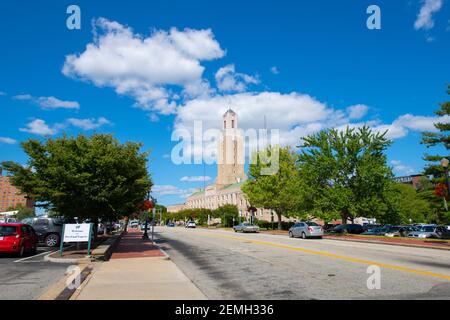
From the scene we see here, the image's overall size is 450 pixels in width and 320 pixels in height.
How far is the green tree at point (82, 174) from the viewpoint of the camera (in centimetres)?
1617

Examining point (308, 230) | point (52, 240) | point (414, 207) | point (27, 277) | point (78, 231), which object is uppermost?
point (414, 207)

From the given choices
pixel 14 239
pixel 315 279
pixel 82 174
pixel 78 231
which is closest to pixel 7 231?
pixel 14 239

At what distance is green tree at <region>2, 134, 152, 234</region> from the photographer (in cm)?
1617

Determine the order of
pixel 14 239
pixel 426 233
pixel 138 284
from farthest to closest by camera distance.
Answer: pixel 426 233
pixel 14 239
pixel 138 284

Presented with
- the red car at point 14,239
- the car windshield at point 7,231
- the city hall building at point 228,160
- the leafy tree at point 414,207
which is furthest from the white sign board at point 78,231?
the city hall building at point 228,160

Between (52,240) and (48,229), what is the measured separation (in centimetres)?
70

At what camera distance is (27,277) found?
1073 centimetres

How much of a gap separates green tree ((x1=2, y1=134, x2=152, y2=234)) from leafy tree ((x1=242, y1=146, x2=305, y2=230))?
32.1 m

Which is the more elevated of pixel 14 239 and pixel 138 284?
pixel 14 239

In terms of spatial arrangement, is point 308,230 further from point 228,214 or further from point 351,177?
point 228,214

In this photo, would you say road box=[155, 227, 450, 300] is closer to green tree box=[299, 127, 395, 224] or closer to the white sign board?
the white sign board

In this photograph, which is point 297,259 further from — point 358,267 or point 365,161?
point 365,161
